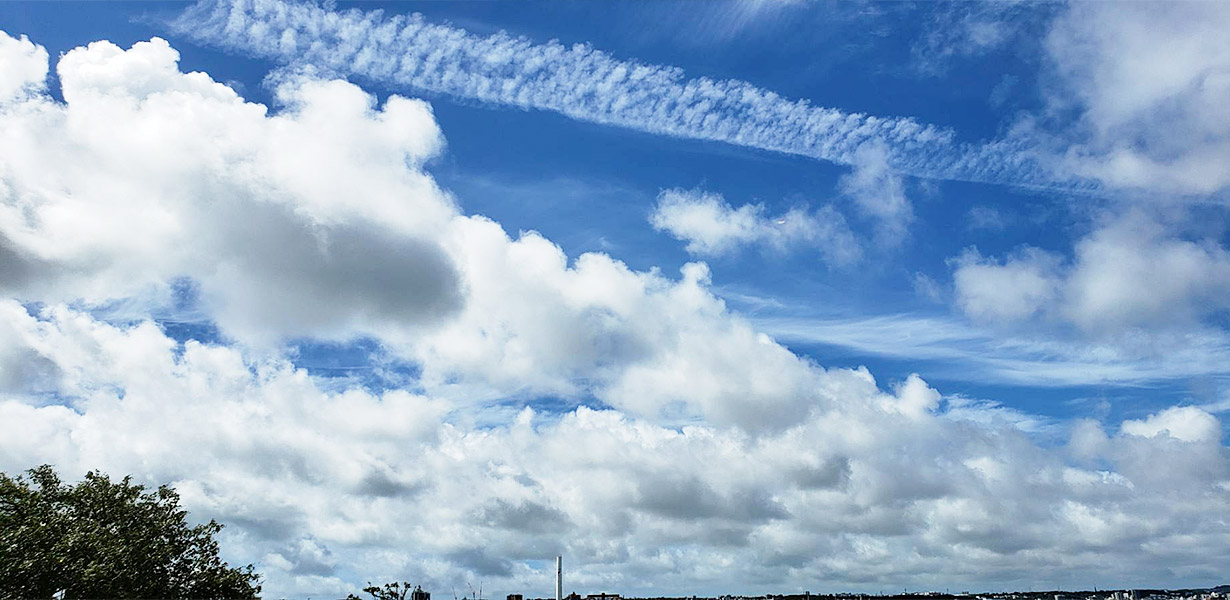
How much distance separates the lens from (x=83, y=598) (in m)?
33.7

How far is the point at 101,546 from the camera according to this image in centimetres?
3559

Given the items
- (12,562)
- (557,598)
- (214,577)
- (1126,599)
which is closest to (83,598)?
(12,562)

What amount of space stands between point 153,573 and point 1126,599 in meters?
218

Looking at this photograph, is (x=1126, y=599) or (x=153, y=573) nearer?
(x=153, y=573)

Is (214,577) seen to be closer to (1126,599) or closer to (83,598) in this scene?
(83,598)

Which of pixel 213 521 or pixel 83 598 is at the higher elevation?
pixel 213 521

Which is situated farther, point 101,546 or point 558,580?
point 101,546

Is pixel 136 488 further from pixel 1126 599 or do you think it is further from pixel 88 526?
pixel 1126 599

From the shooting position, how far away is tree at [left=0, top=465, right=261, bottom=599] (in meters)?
33.2

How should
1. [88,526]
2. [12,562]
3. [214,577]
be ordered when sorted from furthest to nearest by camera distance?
[214,577] < [88,526] < [12,562]

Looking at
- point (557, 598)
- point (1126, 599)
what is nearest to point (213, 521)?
point (557, 598)

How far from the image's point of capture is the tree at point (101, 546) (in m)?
33.2

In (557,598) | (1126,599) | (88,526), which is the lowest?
(1126,599)

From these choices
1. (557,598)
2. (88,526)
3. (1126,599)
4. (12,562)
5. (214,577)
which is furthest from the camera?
(1126,599)
